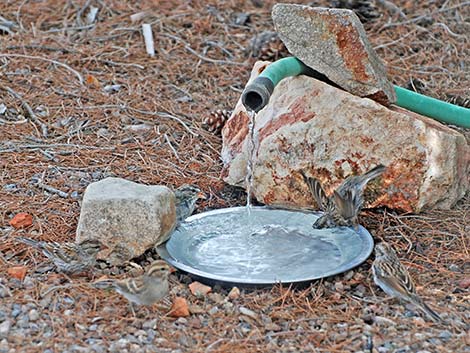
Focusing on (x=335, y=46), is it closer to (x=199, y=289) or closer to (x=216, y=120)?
(x=216, y=120)

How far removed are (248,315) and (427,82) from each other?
4.05 m

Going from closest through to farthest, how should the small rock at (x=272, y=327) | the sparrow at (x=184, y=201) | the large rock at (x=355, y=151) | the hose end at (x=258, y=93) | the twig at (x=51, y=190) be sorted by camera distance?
the small rock at (x=272, y=327), the hose end at (x=258, y=93), the sparrow at (x=184, y=201), the large rock at (x=355, y=151), the twig at (x=51, y=190)

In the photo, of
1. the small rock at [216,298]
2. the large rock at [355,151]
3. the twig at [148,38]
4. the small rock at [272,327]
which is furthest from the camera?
the twig at [148,38]

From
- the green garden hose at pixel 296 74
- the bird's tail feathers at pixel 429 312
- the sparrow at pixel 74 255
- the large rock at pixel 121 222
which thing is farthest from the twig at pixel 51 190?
the bird's tail feathers at pixel 429 312

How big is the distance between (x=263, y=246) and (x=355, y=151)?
885 millimetres

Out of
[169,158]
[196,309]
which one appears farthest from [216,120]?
[196,309]

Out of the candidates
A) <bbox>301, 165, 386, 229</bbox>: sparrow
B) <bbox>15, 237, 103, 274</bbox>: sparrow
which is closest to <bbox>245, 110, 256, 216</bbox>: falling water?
<bbox>301, 165, 386, 229</bbox>: sparrow

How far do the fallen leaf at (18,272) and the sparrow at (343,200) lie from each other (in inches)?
69.1

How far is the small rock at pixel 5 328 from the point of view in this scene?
4652mm

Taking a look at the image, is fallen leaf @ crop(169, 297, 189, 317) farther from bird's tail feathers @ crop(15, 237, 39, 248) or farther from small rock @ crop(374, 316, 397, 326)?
bird's tail feathers @ crop(15, 237, 39, 248)

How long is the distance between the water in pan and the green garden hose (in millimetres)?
712

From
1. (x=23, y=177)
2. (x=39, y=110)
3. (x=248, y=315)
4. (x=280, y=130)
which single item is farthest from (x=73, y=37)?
(x=248, y=315)

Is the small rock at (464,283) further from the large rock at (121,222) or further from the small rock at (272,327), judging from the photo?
the large rock at (121,222)

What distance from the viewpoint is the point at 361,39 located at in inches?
241
